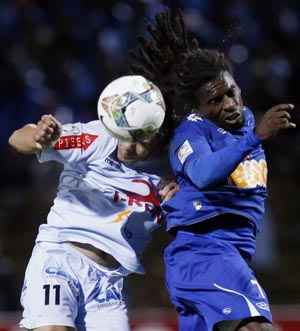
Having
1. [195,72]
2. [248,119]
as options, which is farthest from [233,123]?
[195,72]

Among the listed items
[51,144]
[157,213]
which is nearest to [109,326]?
[157,213]

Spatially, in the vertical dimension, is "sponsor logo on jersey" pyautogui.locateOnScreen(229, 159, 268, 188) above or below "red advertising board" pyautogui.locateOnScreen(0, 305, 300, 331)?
above

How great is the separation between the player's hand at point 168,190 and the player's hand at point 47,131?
0.58 meters

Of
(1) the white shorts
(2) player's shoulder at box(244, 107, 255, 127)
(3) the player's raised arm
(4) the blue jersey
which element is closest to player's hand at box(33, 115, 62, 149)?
(3) the player's raised arm

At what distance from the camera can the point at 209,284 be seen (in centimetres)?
507

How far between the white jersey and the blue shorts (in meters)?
0.29

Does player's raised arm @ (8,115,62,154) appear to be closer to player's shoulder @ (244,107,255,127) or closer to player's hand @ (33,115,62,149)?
player's hand @ (33,115,62,149)

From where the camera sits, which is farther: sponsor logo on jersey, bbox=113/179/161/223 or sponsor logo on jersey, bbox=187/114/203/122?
sponsor logo on jersey, bbox=113/179/161/223

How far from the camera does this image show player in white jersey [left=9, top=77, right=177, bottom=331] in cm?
537

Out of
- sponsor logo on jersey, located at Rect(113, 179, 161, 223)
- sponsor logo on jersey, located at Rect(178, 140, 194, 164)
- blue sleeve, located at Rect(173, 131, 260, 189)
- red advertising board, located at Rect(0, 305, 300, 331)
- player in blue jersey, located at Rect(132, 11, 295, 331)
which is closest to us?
blue sleeve, located at Rect(173, 131, 260, 189)

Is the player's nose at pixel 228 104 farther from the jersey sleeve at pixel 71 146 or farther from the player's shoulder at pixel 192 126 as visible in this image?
the jersey sleeve at pixel 71 146

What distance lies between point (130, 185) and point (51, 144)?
0.49 m

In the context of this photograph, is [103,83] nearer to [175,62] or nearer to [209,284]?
[175,62]

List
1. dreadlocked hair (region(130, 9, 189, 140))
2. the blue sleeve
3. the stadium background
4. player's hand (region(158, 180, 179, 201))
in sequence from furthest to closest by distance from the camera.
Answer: the stadium background, dreadlocked hair (region(130, 9, 189, 140)), player's hand (region(158, 180, 179, 201)), the blue sleeve
